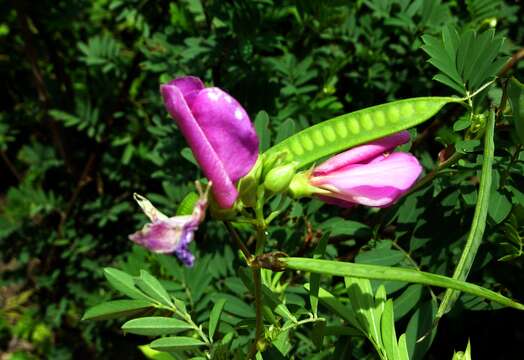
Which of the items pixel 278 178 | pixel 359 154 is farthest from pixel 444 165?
pixel 278 178

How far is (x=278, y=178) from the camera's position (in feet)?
2.36

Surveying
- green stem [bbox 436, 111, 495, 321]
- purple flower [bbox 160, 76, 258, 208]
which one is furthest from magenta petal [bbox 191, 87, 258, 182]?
green stem [bbox 436, 111, 495, 321]

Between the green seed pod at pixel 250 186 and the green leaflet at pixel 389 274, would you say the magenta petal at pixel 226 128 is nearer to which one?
the green seed pod at pixel 250 186

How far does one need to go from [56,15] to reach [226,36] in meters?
0.82

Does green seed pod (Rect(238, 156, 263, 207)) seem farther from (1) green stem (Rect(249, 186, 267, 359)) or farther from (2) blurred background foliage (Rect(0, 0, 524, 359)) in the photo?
(2) blurred background foliage (Rect(0, 0, 524, 359))

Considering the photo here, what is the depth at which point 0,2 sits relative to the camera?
2.17 m

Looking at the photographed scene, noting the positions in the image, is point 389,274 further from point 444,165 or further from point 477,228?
point 444,165

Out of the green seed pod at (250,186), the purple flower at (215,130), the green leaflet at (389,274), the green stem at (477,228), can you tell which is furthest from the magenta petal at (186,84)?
the green stem at (477,228)

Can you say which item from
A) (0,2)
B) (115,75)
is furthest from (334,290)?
(0,2)

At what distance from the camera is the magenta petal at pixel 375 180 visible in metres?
0.77

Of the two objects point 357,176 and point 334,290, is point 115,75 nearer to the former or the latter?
point 334,290

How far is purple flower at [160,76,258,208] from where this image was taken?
0.68 m

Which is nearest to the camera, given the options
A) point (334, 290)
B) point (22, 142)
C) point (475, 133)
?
point (475, 133)

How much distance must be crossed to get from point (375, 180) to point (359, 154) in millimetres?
46
